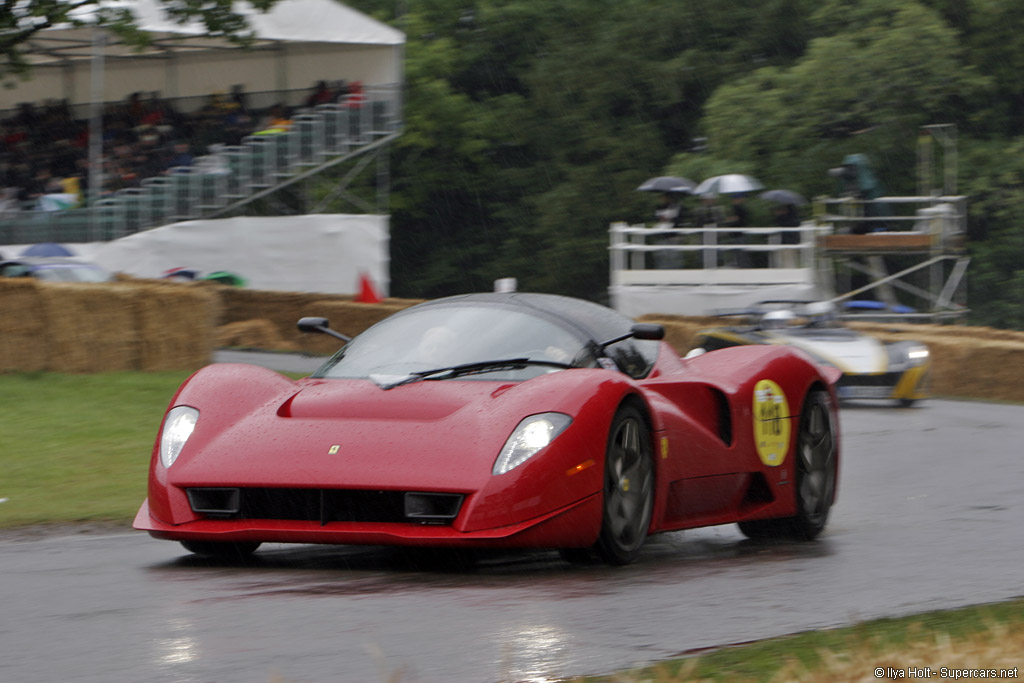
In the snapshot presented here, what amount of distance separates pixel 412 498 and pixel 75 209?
2034 cm

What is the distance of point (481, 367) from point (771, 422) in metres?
1.63

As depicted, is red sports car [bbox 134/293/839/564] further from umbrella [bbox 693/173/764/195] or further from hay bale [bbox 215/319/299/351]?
umbrella [bbox 693/173/764/195]

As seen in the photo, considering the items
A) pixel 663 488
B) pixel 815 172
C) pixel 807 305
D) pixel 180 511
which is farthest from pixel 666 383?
pixel 815 172

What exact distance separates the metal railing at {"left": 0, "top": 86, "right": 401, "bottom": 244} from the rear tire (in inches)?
754

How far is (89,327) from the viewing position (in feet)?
52.3

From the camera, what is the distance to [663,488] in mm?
6410

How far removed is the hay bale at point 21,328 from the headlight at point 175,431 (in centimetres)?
989

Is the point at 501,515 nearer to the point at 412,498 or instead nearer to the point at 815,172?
the point at 412,498

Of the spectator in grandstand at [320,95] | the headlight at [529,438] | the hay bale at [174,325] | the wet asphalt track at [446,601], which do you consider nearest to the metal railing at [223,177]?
the spectator in grandstand at [320,95]

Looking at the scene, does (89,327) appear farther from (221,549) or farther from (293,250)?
(293,250)

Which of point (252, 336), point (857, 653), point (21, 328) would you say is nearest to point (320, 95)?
point (252, 336)

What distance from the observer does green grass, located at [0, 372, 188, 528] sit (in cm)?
862

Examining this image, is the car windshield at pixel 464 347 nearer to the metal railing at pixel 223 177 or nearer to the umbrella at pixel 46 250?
the umbrella at pixel 46 250

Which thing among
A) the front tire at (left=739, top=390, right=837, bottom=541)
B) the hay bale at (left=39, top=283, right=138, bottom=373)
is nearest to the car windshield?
the front tire at (left=739, top=390, right=837, bottom=541)
